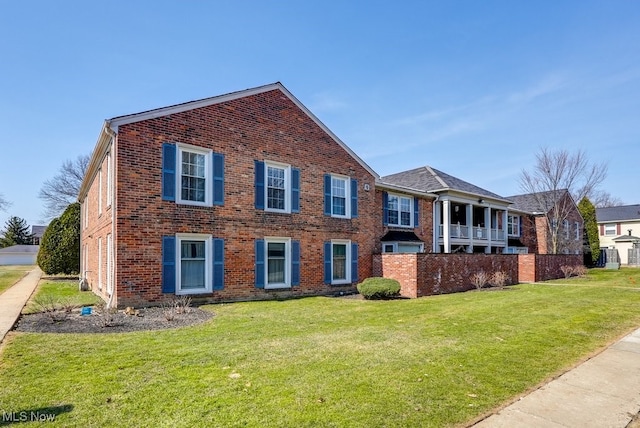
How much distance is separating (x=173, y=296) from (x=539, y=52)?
14777mm

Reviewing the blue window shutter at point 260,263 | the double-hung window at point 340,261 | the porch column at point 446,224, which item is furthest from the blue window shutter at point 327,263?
the porch column at point 446,224

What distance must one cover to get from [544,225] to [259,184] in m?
27.9

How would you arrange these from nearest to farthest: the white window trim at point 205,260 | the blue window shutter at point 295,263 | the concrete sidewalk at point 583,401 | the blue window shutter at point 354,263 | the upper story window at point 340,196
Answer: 1. the concrete sidewalk at point 583,401
2. the white window trim at point 205,260
3. the blue window shutter at point 295,263
4. the upper story window at point 340,196
5. the blue window shutter at point 354,263

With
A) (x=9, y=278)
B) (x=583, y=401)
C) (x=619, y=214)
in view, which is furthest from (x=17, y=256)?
(x=619, y=214)

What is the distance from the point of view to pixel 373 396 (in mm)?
4238

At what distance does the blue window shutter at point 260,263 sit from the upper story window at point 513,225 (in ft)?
79.0

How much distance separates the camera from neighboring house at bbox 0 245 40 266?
166 feet

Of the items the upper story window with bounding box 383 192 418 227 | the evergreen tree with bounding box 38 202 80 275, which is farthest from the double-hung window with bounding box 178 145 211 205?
the evergreen tree with bounding box 38 202 80 275

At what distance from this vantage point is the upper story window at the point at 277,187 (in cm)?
1348

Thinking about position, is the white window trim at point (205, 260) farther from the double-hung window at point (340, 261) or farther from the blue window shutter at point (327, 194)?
the blue window shutter at point (327, 194)

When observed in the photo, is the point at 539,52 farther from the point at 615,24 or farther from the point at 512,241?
the point at 512,241

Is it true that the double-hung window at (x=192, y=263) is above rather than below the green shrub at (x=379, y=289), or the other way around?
above

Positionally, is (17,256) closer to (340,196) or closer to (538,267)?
(340,196)

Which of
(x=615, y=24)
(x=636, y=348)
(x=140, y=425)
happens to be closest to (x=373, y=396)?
(x=140, y=425)
